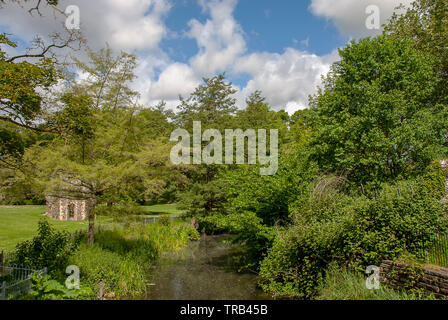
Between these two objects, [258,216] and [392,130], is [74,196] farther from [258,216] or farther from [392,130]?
[392,130]

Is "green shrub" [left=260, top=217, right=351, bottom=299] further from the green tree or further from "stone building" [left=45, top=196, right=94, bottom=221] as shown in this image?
"stone building" [left=45, top=196, right=94, bottom=221]

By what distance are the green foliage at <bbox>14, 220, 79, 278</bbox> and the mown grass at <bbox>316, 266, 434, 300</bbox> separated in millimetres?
8303

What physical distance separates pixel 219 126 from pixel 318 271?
17131 millimetres

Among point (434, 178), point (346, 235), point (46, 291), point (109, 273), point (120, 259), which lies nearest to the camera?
point (46, 291)

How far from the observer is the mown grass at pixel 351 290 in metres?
6.81

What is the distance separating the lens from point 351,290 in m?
7.48

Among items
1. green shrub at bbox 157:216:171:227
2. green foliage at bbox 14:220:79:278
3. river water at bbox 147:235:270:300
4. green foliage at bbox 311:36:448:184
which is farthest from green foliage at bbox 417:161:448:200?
green shrub at bbox 157:216:171:227

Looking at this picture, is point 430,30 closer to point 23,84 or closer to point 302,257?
point 302,257

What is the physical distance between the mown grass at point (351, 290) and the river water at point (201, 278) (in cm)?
287

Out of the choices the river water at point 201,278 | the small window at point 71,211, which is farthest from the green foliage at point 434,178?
the small window at point 71,211

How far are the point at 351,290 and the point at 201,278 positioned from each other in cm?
737

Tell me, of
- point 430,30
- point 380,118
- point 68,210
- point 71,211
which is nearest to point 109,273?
point 380,118

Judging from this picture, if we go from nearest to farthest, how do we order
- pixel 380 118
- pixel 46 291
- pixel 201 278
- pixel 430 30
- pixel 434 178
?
pixel 46 291
pixel 201 278
pixel 434 178
pixel 380 118
pixel 430 30
